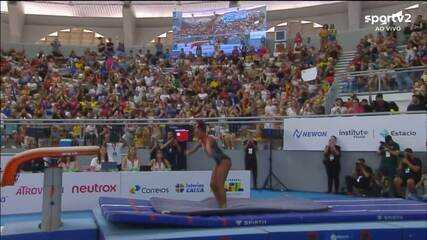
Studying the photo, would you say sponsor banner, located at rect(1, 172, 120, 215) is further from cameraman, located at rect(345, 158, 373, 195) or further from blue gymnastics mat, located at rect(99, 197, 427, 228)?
cameraman, located at rect(345, 158, 373, 195)

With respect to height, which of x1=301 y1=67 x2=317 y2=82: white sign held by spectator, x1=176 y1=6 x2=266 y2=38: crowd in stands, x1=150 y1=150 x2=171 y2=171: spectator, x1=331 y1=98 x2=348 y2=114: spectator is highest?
x1=176 y1=6 x2=266 y2=38: crowd in stands

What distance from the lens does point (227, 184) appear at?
1395 cm

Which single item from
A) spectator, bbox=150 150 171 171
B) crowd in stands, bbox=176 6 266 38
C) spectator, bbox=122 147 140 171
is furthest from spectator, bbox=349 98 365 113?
crowd in stands, bbox=176 6 266 38

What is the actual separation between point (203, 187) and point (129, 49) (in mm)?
21270

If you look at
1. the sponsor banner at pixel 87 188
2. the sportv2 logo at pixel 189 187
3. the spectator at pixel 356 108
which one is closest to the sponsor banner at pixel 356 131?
the spectator at pixel 356 108

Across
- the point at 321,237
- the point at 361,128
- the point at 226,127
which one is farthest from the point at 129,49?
the point at 321,237

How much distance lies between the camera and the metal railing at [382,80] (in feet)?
51.8

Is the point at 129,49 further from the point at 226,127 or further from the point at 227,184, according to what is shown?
the point at 227,184

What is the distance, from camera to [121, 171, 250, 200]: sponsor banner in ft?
43.4

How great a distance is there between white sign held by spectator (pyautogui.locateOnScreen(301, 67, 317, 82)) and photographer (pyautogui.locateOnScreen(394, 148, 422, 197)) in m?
7.31

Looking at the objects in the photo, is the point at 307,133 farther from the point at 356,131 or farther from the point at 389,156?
the point at 389,156

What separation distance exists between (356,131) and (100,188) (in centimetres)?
711

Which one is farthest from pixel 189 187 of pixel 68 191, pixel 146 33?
pixel 146 33

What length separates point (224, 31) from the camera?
2791 centimetres
